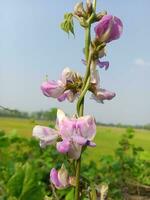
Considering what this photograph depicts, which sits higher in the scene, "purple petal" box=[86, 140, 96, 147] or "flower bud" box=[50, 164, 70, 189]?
"purple petal" box=[86, 140, 96, 147]

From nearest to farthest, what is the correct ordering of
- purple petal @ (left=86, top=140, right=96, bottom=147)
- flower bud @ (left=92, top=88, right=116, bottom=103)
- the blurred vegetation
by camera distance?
purple petal @ (left=86, top=140, right=96, bottom=147), flower bud @ (left=92, top=88, right=116, bottom=103), the blurred vegetation

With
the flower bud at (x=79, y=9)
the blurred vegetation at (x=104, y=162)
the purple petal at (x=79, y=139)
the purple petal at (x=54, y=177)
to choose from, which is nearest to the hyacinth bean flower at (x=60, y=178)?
the purple petal at (x=54, y=177)

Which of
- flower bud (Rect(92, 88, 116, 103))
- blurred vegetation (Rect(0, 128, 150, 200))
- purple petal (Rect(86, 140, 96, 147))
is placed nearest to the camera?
purple petal (Rect(86, 140, 96, 147))

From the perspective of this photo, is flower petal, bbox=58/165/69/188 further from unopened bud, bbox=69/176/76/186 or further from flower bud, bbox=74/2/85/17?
flower bud, bbox=74/2/85/17

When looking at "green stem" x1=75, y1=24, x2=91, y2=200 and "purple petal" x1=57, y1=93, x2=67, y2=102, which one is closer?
"green stem" x1=75, y1=24, x2=91, y2=200

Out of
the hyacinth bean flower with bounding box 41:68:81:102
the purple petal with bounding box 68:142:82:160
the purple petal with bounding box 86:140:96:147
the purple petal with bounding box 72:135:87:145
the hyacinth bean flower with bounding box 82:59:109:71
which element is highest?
the hyacinth bean flower with bounding box 82:59:109:71

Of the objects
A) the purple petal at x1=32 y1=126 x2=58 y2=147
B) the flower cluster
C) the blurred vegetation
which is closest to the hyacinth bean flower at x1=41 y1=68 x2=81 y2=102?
the flower cluster
